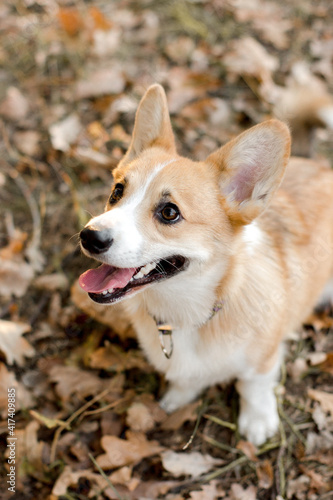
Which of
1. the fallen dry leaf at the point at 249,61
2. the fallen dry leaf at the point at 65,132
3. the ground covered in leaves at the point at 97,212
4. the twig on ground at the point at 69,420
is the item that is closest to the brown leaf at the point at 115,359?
the ground covered in leaves at the point at 97,212

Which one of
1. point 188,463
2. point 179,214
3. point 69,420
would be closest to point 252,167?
point 179,214

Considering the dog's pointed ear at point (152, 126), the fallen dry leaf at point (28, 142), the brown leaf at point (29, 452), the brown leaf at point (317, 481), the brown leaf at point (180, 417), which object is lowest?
the brown leaf at point (317, 481)

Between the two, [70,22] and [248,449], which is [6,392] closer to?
[248,449]

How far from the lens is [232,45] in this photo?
14.3 ft

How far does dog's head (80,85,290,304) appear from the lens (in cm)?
179

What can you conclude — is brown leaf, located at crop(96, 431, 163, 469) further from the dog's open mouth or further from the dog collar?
the dog's open mouth

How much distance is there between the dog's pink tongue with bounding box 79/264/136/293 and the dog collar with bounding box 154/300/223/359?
43cm

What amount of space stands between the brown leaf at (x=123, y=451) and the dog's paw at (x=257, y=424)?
0.54 meters

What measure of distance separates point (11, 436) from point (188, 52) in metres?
3.93

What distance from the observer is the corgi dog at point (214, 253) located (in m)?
1.87

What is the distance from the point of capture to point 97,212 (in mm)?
3383

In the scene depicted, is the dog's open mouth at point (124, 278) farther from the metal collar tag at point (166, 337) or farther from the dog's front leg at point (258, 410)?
the dog's front leg at point (258, 410)

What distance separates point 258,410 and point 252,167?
1.49 m

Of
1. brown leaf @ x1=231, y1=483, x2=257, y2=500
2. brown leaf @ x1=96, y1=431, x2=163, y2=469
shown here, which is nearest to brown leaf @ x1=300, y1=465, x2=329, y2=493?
brown leaf @ x1=231, y1=483, x2=257, y2=500
